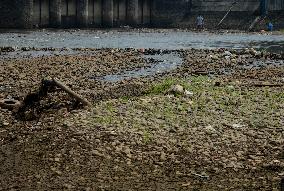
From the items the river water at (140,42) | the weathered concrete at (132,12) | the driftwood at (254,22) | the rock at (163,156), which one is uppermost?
the weathered concrete at (132,12)

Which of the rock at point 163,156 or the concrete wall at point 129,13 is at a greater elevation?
the concrete wall at point 129,13

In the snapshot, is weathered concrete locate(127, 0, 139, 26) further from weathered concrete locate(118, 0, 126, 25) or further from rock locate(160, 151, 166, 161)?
rock locate(160, 151, 166, 161)

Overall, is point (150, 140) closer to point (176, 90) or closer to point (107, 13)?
point (176, 90)

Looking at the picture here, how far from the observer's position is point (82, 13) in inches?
2060

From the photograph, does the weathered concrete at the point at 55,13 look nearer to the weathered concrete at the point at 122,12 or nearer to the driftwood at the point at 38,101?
the weathered concrete at the point at 122,12

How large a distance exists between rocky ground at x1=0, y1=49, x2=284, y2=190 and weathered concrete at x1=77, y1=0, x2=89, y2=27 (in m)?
42.0

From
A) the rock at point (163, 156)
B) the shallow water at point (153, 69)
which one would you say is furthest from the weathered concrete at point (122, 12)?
the rock at point (163, 156)

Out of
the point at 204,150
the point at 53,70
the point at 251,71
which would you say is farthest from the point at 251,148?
the point at 53,70

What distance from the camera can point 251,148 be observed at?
6.99m

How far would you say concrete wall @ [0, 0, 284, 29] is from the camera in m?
49.2

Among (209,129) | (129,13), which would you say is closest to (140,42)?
(129,13)

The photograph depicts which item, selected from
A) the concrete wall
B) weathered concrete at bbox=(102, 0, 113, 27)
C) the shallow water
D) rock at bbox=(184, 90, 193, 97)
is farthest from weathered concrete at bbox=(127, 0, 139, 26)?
rock at bbox=(184, 90, 193, 97)

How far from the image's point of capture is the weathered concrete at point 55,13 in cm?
5084

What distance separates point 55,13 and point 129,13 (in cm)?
932
